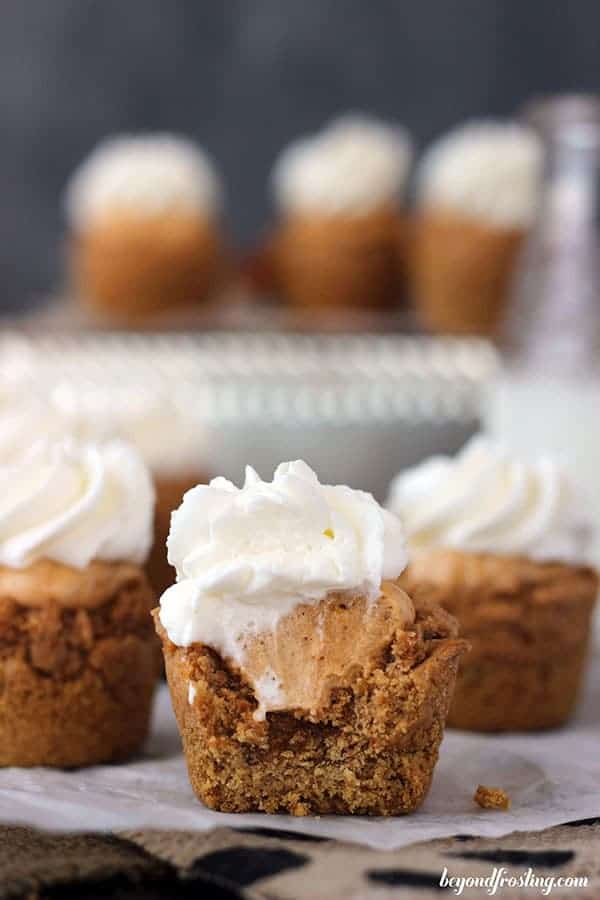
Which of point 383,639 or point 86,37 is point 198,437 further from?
point 86,37

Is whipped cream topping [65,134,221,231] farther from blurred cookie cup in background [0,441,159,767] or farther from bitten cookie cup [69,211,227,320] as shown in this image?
blurred cookie cup in background [0,441,159,767]

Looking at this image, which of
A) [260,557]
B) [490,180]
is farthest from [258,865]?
[490,180]

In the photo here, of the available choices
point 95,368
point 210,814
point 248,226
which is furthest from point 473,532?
point 248,226

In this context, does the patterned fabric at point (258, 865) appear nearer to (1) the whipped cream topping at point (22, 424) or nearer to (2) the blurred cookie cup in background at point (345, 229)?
(1) the whipped cream topping at point (22, 424)

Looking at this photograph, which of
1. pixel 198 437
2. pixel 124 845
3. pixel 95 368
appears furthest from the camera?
pixel 95 368

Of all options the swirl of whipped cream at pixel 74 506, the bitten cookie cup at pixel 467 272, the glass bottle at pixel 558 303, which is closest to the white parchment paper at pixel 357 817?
the swirl of whipped cream at pixel 74 506

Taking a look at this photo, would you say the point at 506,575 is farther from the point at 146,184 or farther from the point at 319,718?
the point at 146,184

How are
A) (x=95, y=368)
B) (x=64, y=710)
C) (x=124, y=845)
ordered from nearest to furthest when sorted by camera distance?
(x=124, y=845) → (x=64, y=710) → (x=95, y=368)
